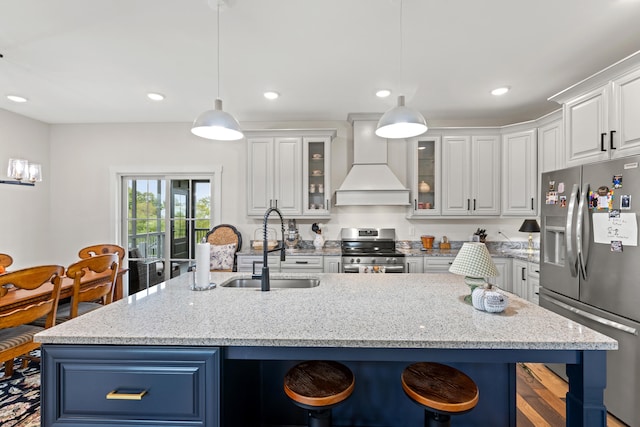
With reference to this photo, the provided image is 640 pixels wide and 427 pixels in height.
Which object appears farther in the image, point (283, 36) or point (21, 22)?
point (283, 36)

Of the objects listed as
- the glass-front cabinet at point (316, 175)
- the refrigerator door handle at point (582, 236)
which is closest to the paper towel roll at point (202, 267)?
the glass-front cabinet at point (316, 175)

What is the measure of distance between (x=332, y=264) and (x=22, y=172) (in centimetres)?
326

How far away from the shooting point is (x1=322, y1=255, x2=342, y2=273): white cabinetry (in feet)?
11.8

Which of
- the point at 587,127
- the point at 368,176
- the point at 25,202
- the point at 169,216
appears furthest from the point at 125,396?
the point at 25,202

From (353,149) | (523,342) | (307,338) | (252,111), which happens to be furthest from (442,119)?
(307,338)

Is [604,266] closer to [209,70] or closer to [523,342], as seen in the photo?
[523,342]

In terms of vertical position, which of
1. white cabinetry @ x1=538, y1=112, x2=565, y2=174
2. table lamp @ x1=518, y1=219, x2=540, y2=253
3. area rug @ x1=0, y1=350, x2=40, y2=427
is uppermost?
white cabinetry @ x1=538, y1=112, x2=565, y2=174

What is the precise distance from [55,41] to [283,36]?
69.8 inches

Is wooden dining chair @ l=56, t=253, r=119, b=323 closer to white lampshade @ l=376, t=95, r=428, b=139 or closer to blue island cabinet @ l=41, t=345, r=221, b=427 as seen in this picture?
blue island cabinet @ l=41, t=345, r=221, b=427

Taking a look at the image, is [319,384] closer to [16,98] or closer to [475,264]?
[475,264]

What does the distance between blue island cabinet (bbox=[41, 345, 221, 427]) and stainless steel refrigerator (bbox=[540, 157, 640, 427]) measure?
8.11ft

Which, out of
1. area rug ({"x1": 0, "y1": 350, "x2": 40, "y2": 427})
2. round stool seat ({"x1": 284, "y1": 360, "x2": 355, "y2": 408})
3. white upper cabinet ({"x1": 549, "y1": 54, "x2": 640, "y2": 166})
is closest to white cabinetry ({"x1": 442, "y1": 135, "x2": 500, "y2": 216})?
white upper cabinet ({"x1": 549, "y1": 54, "x2": 640, "y2": 166})

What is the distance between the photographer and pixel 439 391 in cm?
121

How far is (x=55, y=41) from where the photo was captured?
2275 millimetres
